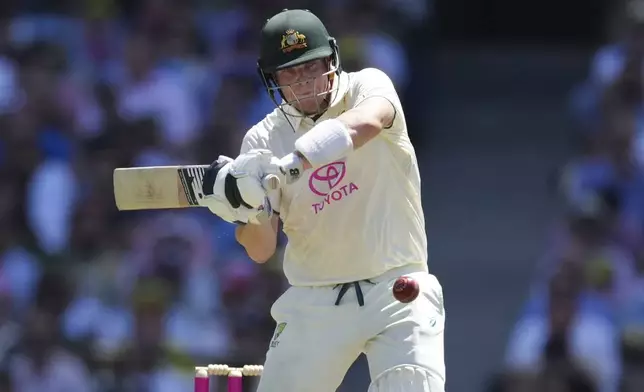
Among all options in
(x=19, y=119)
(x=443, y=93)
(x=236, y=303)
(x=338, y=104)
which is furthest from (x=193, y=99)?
(x=338, y=104)

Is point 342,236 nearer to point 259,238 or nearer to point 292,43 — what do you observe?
point 259,238

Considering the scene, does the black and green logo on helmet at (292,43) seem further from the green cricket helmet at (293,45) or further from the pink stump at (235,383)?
the pink stump at (235,383)

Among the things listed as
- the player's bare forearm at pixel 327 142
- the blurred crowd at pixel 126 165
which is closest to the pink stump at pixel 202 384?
the player's bare forearm at pixel 327 142

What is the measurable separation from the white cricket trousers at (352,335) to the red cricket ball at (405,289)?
46mm

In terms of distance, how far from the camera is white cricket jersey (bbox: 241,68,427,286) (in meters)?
4.86

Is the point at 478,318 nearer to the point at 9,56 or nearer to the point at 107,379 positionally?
the point at 107,379

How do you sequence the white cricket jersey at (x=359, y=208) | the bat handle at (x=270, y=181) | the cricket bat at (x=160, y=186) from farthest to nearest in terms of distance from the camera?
the white cricket jersey at (x=359, y=208) < the cricket bat at (x=160, y=186) < the bat handle at (x=270, y=181)

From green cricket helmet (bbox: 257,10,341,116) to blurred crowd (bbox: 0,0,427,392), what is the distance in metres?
2.94

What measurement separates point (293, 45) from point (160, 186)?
2.00ft

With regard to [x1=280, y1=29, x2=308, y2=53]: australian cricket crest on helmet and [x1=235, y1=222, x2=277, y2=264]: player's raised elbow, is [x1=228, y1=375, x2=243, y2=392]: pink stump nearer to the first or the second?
[x1=235, y1=222, x2=277, y2=264]: player's raised elbow

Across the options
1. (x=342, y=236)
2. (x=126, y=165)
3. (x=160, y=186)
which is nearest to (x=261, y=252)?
(x=342, y=236)

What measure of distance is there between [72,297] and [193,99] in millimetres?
1536

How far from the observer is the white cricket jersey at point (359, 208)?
4.86 metres

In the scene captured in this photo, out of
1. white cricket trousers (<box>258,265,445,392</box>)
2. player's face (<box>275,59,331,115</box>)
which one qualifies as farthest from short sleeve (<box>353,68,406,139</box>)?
white cricket trousers (<box>258,265,445,392</box>)
